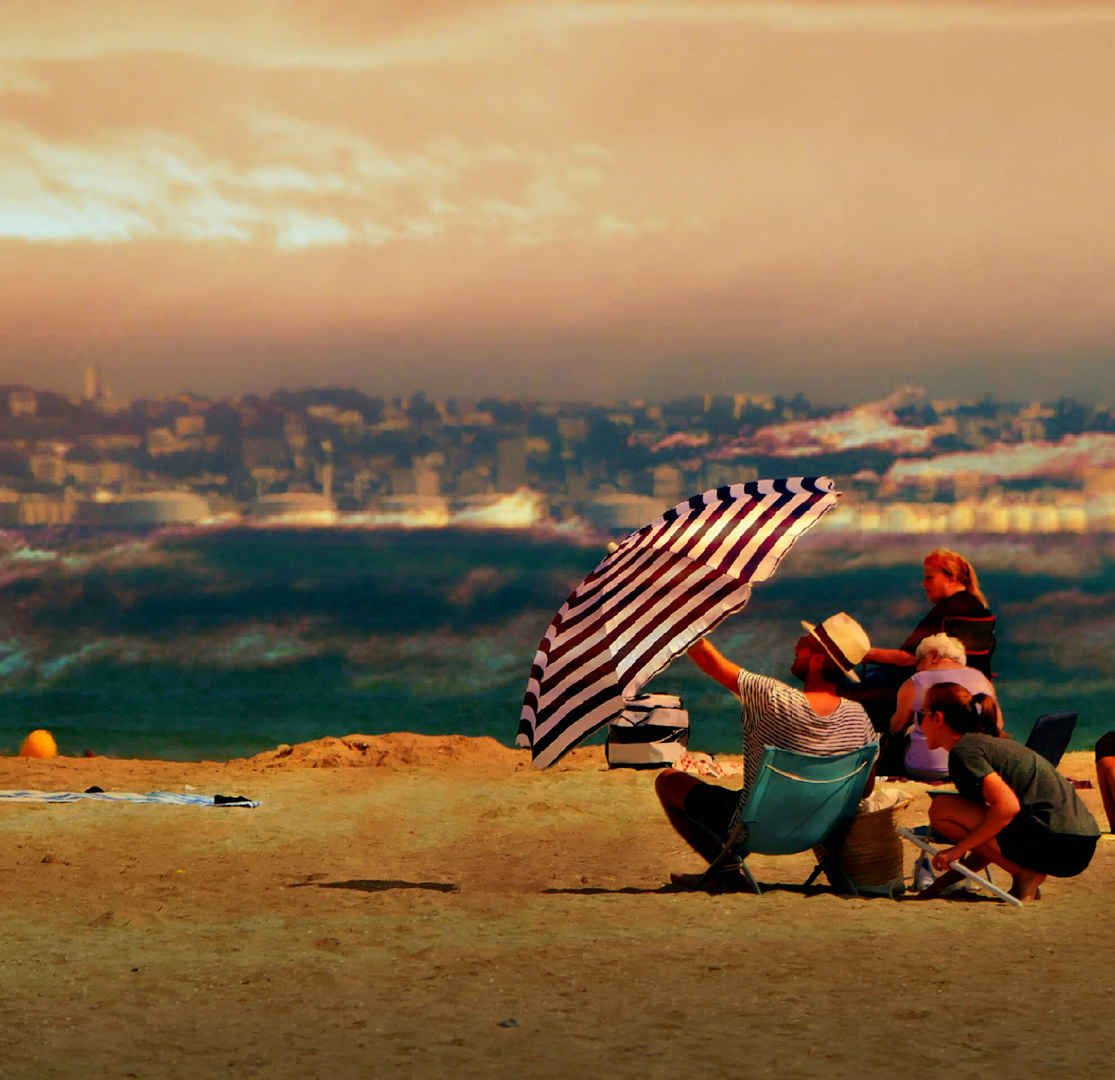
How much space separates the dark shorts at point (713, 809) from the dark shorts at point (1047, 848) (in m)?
1.19

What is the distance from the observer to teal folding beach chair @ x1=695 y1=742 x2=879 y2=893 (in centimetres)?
632

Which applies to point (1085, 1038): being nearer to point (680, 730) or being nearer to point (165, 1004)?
point (165, 1004)

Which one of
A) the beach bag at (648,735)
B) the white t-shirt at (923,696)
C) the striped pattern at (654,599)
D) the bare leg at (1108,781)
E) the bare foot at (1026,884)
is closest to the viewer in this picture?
the striped pattern at (654,599)

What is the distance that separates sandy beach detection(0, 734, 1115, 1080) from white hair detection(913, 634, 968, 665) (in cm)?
118

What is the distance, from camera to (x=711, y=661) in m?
6.16

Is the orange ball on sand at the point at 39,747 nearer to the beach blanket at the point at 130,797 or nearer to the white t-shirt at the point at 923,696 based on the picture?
the beach blanket at the point at 130,797

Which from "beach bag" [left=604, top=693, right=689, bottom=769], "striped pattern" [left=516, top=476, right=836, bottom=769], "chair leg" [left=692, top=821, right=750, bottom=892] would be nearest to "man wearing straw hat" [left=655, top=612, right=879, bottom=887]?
"chair leg" [left=692, top=821, right=750, bottom=892]

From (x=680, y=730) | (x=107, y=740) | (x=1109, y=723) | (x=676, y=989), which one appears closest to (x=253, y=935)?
(x=676, y=989)

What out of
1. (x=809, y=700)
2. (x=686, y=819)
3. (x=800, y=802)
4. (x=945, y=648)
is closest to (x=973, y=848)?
(x=800, y=802)

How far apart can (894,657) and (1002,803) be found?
179cm

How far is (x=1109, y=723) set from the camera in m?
19.7

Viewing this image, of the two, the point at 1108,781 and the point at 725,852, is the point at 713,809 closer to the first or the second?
the point at 725,852

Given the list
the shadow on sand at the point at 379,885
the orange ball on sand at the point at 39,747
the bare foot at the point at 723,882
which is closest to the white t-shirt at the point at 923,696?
the bare foot at the point at 723,882

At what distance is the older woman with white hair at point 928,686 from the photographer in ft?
24.3
